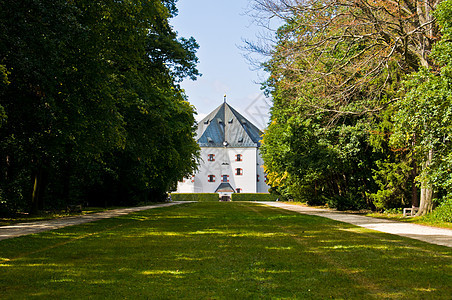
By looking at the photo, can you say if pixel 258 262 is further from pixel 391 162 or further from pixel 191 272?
pixel 391 162

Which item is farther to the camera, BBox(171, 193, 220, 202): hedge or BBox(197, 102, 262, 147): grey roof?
BBox(197, 102, 262, 147): grey roof

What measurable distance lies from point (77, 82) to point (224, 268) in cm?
882

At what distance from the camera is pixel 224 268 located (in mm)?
7000

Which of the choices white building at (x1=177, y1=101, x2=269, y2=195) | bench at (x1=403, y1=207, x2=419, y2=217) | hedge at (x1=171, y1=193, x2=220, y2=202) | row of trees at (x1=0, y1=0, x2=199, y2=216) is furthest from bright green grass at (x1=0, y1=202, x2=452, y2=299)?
white building at (x1=177, y1=101, x2=269, y2=195)

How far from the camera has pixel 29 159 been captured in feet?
64.7

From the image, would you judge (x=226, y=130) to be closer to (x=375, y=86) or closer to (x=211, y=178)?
(x=211, y=178)

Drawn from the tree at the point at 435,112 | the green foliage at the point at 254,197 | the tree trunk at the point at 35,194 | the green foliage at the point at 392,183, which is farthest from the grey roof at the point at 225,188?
the tree at the point at 435,112

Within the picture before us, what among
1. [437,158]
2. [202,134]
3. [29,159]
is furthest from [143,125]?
[202,134]

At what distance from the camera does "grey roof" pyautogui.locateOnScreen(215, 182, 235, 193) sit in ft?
260

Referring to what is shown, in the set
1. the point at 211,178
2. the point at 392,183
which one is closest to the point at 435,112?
the point at 392,183

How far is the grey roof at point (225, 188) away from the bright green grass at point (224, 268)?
6789 centimetres

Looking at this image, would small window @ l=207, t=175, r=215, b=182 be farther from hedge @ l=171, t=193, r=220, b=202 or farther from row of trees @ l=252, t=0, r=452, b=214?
row of trees @ l=252, t=0, r=452, b=214

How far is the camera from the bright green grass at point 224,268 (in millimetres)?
5453

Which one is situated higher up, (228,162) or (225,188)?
(228,162)
